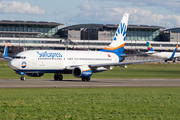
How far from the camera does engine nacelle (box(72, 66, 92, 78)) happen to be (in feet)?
140

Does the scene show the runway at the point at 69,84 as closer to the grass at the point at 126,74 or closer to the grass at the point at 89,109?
the grass at the point at 126,74

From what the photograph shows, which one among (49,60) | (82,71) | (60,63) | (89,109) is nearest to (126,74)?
(82,71)

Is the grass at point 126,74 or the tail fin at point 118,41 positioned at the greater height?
the tail fin at point 118,41

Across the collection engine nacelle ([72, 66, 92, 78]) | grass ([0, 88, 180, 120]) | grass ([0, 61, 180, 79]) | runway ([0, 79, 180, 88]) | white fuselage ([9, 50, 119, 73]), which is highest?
white fuselage ([9, 50, 119, 73])

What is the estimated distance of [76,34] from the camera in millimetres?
199250

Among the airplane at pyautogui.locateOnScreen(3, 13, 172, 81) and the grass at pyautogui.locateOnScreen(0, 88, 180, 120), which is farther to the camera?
the airplane at pyautogui.locateOnScreen(3, 13, 172, 81)

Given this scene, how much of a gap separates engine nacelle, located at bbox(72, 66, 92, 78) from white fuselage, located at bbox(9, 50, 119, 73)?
1.18 meters

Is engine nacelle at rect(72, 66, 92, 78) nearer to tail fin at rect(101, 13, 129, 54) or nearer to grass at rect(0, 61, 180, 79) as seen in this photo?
tail fin at rect(101, 13, 129, 54)

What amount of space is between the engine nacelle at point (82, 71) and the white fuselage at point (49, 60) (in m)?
1.18

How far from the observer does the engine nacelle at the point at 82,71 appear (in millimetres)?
42769

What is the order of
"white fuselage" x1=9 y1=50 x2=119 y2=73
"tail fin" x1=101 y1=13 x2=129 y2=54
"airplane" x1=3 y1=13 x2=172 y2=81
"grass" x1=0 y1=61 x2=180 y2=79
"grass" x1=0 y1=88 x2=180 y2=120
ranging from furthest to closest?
"grass" x1=0 y1=61 x2=180 y2=79 < "tail fin" x1=101 y1=13 x2=129 y2=54 < "airplane" x1=3 y1=13 x2=172 y2=81 < "white fuselage" x1=9 y1=50 x2=119 y2=73 < "grass" x1=0 y1=88 x2=180 y2=120

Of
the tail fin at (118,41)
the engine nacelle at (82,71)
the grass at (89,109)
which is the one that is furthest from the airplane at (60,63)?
the grass at (89,109)

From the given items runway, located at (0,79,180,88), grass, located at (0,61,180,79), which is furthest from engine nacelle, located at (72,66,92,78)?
grass, located at (0,61,180,79)

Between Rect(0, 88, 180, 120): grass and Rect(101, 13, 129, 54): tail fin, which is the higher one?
Rect(101, 13, 129, 54): tail fin
